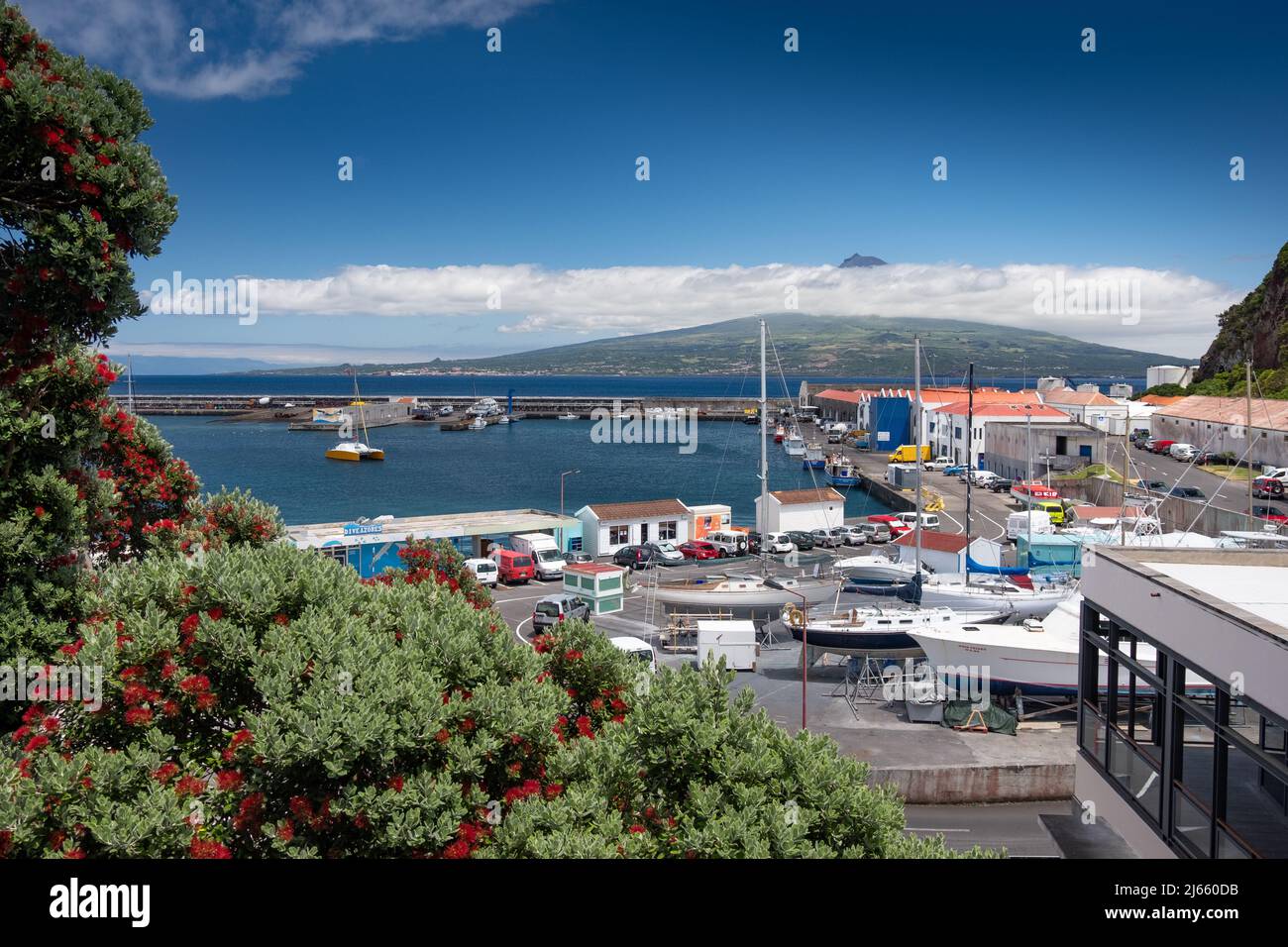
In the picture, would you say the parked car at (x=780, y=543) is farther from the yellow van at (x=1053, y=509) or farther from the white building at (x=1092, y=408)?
the white building at (x=1092, y=408)

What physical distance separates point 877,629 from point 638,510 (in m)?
12.4

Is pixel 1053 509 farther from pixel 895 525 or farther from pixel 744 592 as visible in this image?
pixel 744 592

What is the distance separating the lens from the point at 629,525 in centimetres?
2758

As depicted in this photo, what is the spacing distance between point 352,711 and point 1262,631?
4426mm

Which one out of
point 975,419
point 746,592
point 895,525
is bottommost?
point 895,525

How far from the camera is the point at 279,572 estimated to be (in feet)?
13.8

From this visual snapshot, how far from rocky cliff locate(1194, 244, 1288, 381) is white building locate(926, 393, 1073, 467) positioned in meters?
17.1

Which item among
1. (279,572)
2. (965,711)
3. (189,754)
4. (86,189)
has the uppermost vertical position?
(86,189)

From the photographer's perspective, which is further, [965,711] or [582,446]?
[582,446]


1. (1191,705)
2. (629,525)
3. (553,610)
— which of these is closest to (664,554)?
(629,525)

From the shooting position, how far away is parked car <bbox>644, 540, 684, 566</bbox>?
26.3m

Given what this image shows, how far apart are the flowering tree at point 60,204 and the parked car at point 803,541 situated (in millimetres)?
26054
